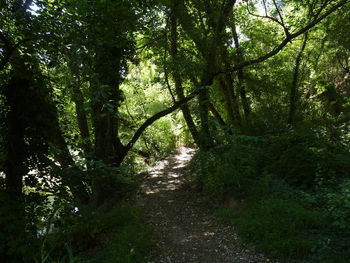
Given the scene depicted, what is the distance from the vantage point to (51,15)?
3.22 m

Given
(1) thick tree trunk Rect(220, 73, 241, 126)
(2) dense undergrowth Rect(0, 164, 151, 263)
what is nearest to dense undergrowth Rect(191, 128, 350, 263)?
(2) dense undergrowth Rect(0, 164, 151, 263)

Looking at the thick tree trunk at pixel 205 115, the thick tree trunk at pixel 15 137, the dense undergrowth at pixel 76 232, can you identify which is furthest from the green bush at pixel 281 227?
the thick tree trunk at pixel 15 137

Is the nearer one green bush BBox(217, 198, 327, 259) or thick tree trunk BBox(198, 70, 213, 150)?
green bush BBox(217, 198, 327, 259)

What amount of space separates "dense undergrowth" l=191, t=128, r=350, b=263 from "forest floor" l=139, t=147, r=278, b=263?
0.23 m

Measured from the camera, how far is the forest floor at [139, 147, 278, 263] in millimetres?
3529

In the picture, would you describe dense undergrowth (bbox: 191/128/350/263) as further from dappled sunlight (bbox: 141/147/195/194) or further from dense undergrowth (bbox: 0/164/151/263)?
dense undergrowth (bbox: 0/164/151/263)

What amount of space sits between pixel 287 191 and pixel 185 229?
6.40 ft

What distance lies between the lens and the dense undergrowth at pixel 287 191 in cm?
324

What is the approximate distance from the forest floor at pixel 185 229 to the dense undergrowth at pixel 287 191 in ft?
0.76

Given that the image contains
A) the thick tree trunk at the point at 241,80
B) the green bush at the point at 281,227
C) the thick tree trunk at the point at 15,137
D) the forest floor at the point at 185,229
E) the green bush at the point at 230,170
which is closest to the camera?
the green bush at the point at 281,227

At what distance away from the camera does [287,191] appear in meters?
4.56

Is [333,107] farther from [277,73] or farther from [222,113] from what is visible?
[222,113]

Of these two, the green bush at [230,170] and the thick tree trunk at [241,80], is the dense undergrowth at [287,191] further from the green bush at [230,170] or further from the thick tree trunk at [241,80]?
the thick tree trunk at [241,80]

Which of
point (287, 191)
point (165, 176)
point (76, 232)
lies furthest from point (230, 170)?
point (165, 176)
